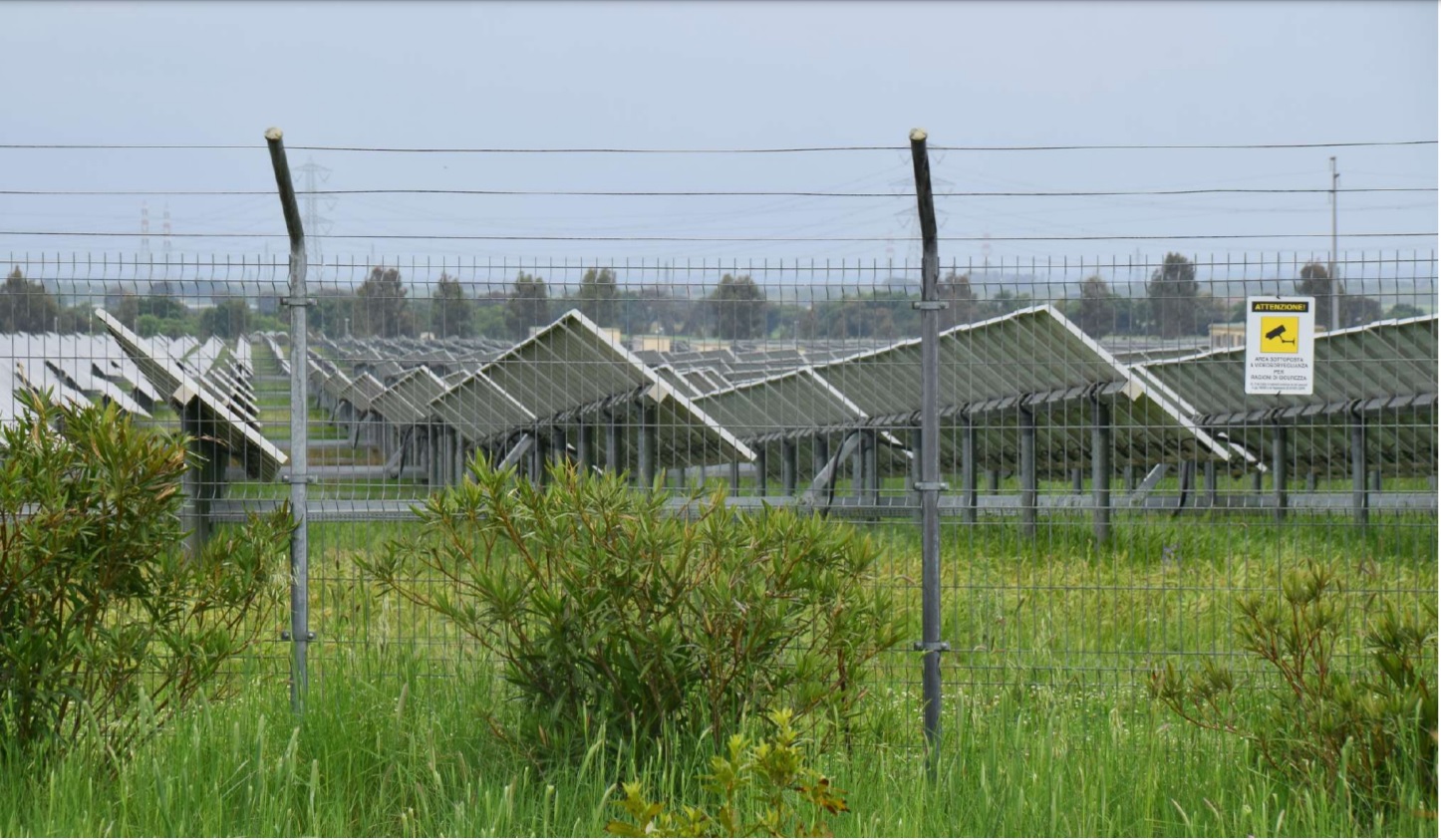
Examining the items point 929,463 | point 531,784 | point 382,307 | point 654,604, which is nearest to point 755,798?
point 654,604

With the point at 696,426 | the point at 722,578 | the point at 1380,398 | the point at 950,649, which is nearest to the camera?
the point at 722,578

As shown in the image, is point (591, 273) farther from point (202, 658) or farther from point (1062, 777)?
point (1062, 777)

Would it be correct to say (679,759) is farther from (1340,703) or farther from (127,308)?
(127,308)

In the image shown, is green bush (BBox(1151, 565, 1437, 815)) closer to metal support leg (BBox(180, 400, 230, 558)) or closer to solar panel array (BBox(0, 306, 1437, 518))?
solar panel array (BBox(0, 306, 1437, 518))

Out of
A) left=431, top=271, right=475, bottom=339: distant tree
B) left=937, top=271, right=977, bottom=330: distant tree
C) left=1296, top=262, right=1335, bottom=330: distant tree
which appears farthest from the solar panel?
left=1296, top=262, right=1335, bottom=330: distant tree

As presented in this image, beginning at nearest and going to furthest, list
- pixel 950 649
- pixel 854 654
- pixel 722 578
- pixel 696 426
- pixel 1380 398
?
pixel 722 578 → pixel 854 654 → pixel 950 649 → pixel 696 426 → pixel 1380 398

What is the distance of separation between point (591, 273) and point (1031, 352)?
1.94 m

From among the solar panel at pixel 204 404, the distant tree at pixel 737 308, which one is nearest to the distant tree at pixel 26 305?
the solar panel at pixel 204 404

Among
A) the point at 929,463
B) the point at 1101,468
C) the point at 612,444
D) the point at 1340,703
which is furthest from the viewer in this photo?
the point at 1101,468

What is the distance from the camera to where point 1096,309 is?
5543mm

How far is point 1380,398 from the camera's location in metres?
6.89

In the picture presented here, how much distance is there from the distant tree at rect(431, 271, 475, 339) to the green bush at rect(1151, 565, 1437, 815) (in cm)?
283

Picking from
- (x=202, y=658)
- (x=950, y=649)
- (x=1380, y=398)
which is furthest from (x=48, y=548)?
(x=1380, y=398)

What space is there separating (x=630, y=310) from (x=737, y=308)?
0.42 meters
